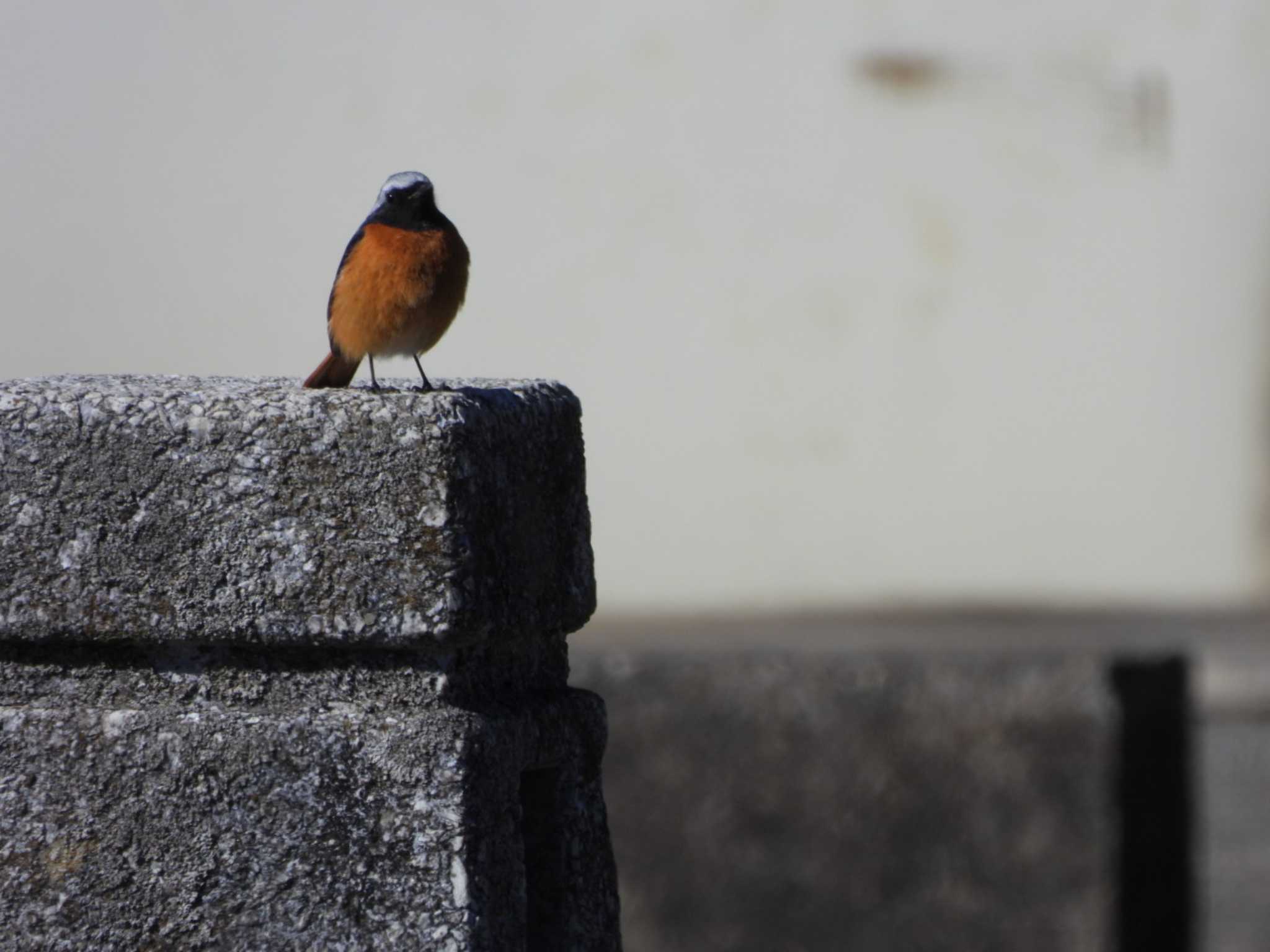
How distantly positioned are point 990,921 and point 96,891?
3.94 meters

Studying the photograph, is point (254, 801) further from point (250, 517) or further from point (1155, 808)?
point (1155, 808)

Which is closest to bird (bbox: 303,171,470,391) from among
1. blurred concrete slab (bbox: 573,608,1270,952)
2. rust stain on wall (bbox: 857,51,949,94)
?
blurred concrete slab (bbox: 573,608,1270,952)

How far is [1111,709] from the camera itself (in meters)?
5.40

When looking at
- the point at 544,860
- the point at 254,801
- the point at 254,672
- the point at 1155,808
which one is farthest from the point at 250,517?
the point at 1155,808

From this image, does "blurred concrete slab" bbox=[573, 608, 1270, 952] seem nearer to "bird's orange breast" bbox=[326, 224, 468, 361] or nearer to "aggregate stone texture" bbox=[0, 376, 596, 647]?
"bird's orange breast" bbox=[326, 224, 468, 361]

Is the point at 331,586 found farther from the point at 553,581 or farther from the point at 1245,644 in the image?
the point at 1245,644

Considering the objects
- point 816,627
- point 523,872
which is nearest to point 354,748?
point 523,872

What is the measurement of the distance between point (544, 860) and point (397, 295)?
90cm

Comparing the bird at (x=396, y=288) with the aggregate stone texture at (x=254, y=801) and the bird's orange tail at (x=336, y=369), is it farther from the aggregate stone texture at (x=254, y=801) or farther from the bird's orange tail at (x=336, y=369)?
the aggregate stone texture at (x=254, y=801)

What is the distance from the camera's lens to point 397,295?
270 centimetres

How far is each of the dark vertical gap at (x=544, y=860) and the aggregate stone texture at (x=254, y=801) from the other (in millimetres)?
130

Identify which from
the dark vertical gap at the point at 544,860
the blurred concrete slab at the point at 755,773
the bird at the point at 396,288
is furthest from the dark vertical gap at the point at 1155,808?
the dark vertical gap at the point at 544,860

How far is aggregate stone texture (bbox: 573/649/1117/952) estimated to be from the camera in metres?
5.45

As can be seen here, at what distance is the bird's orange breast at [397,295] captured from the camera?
2695 mm
